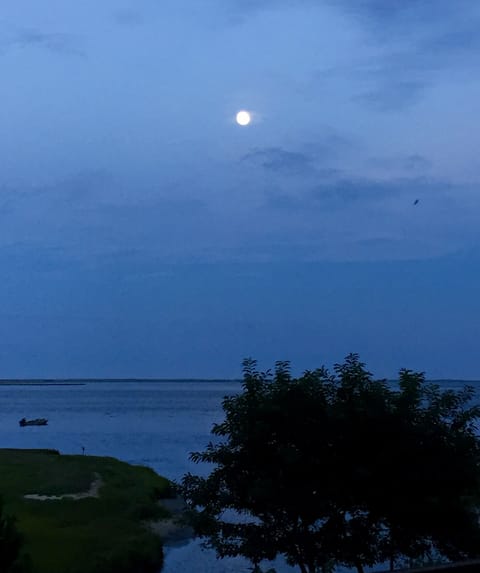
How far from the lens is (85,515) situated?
43000 mm

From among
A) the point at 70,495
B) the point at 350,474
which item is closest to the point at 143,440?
the point at 70,495

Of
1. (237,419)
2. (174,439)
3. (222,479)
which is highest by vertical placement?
(174,439)

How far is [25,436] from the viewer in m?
128

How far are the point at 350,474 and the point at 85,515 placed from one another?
1140 inches

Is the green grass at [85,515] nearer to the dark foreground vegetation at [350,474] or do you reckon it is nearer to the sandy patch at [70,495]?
the sandy patch at [70,495]

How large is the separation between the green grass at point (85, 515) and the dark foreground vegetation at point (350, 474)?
8.20 m

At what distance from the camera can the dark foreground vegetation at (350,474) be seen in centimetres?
1714

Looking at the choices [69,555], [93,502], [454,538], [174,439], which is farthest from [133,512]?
[174,439]

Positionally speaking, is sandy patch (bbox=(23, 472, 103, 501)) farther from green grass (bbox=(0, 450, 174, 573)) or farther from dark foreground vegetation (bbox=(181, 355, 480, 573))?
dark foreground vegetation (bbox=(181, 355, 480, 573))

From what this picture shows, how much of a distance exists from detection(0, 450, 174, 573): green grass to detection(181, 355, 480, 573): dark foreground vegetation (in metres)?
8.20

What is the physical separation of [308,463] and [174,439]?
323 ft

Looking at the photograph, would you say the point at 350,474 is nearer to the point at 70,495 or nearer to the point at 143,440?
the point at 70,495

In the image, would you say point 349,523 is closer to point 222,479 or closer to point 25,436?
point 222,479

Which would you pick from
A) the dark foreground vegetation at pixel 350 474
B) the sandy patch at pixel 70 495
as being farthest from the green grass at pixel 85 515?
the dark foreground vegetation at pixel 350 474
